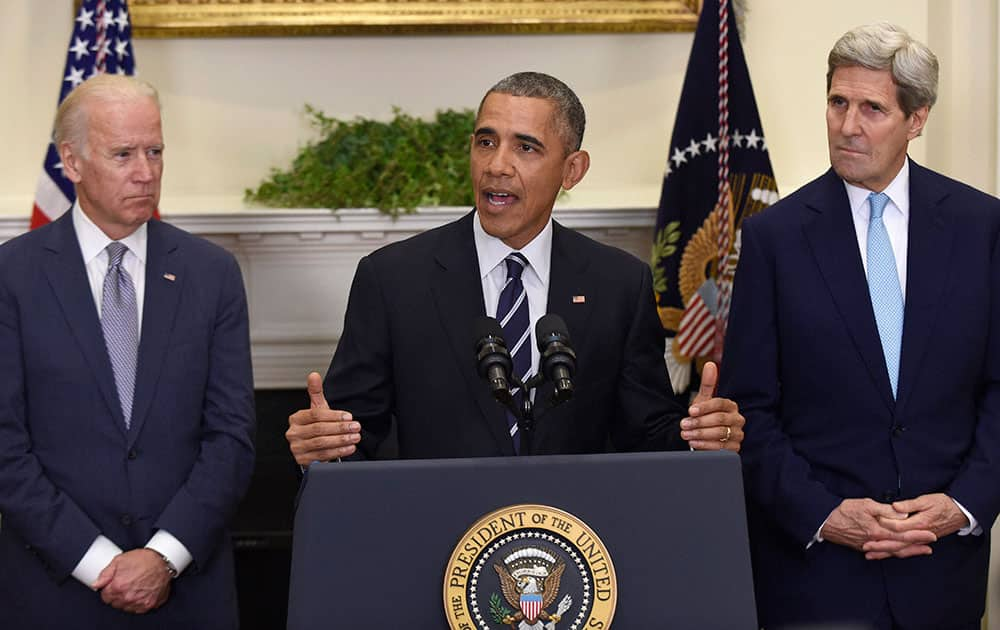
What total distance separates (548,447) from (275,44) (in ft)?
Answer: 8.79

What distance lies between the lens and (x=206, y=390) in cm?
291

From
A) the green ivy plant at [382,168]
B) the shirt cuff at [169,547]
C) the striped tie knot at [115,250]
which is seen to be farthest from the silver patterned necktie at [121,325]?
the green ivy plant at [382,168]

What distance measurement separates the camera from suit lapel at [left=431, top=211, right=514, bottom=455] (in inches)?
97.0

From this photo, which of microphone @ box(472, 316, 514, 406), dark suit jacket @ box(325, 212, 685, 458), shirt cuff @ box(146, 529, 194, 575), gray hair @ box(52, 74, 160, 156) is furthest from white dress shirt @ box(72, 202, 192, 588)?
microphone @ box(472, 316, 514, 406)

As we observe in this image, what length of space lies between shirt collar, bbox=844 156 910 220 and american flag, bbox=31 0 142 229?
2574mm

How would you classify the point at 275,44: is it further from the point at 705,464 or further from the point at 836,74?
the point at 705,464

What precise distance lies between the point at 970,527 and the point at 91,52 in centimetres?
316

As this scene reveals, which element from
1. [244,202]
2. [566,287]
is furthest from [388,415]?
[244,202]

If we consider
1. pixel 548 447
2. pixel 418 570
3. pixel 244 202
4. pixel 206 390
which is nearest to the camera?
pixel 418 570

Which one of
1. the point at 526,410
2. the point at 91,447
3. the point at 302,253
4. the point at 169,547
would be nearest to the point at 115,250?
the point at 91,447

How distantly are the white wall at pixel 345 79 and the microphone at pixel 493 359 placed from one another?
2750 mm

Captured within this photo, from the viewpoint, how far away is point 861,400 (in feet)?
8.57

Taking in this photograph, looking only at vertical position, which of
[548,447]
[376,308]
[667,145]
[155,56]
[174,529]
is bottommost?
[174,529]

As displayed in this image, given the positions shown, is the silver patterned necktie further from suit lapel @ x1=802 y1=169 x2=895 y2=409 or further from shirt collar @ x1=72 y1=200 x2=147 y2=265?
suit lapel @ x1=802 y1=169 x2=895 y2=409
